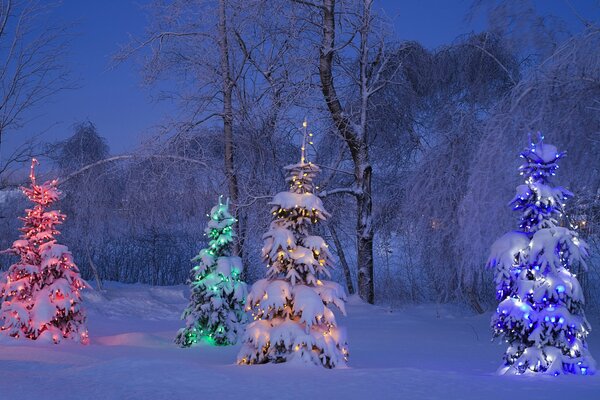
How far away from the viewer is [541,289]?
28.8 ft

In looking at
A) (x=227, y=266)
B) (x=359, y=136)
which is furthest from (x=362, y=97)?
(x=227, y=266)

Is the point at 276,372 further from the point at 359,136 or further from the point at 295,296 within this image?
the point at 359,136

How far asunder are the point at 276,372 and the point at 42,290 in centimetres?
666

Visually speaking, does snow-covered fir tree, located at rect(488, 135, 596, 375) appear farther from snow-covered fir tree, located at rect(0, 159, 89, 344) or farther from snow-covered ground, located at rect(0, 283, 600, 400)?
snow-covered fir tree, located at rect(0, 159, 89, 344)

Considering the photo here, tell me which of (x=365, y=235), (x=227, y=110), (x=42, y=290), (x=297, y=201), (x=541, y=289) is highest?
(x=227, y=110)

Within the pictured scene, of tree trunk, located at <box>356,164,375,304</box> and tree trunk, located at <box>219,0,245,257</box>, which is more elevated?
tree trunk, located at <box>219,0,245,257</box>

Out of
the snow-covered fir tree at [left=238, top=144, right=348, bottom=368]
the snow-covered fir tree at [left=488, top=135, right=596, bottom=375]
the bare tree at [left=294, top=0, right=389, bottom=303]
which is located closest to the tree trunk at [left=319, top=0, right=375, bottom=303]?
the bare tree at [left=294, top=0, right=389, bottom=303]

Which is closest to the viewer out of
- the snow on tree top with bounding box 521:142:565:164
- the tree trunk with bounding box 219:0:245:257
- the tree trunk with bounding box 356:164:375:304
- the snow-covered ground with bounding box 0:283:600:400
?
the snow-covered ground with bounding box 0:283:600:400

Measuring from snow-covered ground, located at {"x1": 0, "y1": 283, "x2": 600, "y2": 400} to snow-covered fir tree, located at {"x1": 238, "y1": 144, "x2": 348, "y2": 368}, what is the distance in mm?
344

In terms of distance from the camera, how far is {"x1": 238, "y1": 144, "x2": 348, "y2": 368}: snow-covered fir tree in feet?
30.6

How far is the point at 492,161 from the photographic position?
13320 millimetres

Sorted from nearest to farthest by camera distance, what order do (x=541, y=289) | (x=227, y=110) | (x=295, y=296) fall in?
(x=541, y=289) → (x=295, y=296) → (x=227, y=110)

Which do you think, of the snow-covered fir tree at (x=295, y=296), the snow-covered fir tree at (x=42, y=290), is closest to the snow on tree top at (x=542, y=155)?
the snow-covered fir tree at (x=295, y=296)

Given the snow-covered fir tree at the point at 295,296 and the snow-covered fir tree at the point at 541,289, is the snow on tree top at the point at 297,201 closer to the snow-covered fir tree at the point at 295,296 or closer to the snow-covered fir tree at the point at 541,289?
the snow-covered fir tree at the point at 295,296
